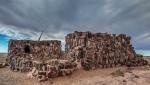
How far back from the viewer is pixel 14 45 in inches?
1724

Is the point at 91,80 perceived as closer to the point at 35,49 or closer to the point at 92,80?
the point at 92,80

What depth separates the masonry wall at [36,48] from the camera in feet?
144

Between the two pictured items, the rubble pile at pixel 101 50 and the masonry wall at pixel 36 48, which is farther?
the masonry wall at pixel 36 48

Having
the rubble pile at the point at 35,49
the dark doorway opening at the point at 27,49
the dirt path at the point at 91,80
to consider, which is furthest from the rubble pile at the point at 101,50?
the dark doorway opening at the point at 27,49

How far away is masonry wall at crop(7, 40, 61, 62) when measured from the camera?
43.8 meters

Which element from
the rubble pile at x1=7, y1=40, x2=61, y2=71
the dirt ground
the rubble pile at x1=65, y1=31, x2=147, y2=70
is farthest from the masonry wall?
the dirt ground

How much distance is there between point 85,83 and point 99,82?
1.36 m

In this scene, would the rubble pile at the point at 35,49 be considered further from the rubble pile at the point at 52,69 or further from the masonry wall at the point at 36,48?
the rubble pile at the point at 52,69

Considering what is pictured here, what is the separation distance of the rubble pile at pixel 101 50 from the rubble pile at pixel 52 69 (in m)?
2.89

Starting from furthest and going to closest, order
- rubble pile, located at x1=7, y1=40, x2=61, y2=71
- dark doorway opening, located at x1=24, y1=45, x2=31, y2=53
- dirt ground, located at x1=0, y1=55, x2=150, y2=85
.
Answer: dark doorway opening, located at x1=24, y1=45, x2=31, y2=53
rubble pile, located at x1=7, y1=40, x2=61, y2=71
dirt ground, located at x1=0, y1=55, x2=150, y2=85

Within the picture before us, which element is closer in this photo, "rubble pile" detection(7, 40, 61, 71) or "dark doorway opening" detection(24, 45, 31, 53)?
"rubble pile" detection(7, 40, 61, 71)

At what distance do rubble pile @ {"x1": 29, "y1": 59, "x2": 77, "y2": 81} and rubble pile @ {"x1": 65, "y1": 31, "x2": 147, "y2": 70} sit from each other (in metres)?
2.89

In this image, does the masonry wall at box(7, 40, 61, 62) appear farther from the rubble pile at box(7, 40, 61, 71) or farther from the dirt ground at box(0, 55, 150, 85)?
the dirt ground at box(0, 55, 150, 85)

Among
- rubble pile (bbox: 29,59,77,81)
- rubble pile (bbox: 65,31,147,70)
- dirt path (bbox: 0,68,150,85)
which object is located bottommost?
dirt path (bbox: 0,68,150,85)
